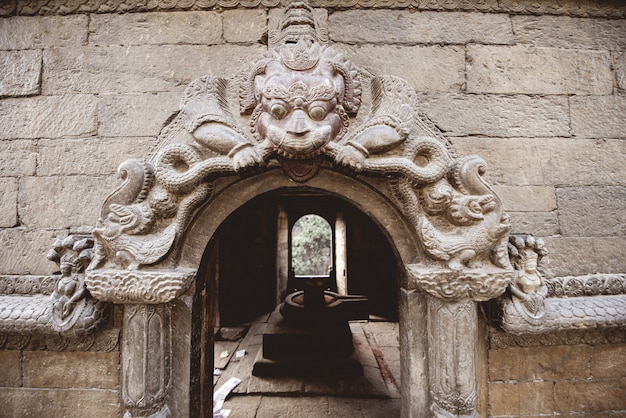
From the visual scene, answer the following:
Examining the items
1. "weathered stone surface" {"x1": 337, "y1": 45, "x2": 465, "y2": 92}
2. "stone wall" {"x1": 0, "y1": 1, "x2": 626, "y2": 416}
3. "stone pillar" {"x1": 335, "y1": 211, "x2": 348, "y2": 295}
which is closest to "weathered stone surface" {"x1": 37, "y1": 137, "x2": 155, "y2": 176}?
"stone wall" {"x1": 0, "y1": 1, "x2": 626, "y2": 416}

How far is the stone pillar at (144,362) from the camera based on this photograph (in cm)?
162

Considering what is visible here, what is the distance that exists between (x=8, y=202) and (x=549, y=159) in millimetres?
3773

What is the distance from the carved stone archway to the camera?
1583 mm

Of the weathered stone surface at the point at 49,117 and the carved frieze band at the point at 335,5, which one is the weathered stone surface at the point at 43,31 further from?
the weathered stone surface at the point at 49,117

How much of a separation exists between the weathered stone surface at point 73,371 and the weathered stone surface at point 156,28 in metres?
2.16

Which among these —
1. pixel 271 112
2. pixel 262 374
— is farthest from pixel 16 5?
pixel 262 374

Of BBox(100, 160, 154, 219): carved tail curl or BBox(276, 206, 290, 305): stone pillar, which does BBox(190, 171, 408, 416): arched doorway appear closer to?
BBox(276, 206, 290, 305): stone pillar

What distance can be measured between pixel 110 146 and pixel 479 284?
8.25ft

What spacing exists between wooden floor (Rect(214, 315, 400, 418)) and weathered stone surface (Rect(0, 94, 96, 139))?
133 inches

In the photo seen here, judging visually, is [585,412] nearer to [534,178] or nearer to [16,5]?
[534,178]

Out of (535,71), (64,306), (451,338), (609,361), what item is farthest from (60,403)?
(535,71)

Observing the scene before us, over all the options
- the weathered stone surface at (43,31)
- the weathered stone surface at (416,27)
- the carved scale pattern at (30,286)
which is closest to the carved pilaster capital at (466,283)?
the weathered stone surface at (416,27)

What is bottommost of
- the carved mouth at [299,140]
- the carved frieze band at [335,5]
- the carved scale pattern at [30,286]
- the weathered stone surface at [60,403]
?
the weathered stone surface at [60,403]

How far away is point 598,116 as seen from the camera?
6.53 ft
